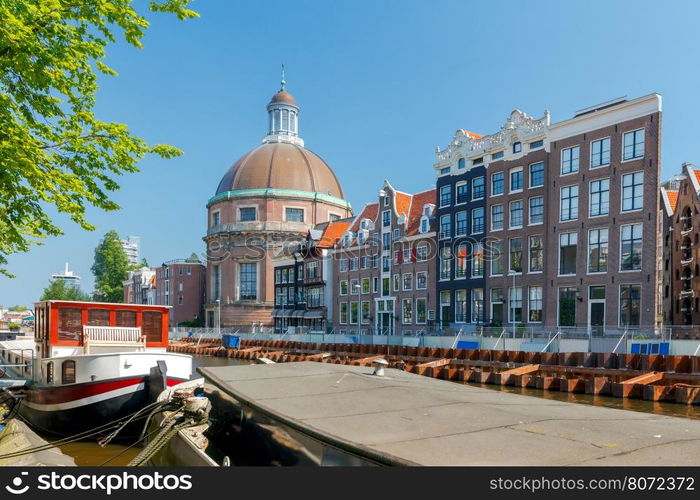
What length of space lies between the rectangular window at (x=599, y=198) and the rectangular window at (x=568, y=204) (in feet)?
4.57

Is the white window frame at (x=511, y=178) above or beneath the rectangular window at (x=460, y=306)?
above

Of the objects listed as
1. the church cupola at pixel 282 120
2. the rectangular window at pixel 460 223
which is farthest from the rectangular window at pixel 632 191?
the church cupola at pixel 282 120

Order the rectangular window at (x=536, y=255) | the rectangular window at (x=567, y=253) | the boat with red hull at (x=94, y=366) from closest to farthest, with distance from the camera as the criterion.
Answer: the boat with red hull at (x=94, y=366) < the rectangular window at (x=567, y=253) < the rectangular window at (x=536, y=255)

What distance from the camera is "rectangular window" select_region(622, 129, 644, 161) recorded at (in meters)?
43.4

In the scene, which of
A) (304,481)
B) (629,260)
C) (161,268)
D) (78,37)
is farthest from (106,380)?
(161,268)

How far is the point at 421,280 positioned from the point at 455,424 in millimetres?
54271

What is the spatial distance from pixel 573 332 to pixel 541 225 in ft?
48.5

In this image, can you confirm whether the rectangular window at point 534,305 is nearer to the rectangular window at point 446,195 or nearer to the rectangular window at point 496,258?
the rectangular window at point 496,258

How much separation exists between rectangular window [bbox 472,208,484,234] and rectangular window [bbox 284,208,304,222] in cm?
5510

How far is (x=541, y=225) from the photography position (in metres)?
49.6

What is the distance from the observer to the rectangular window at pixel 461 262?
2197 inches

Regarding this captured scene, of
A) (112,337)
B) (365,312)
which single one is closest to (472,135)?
(365,312)

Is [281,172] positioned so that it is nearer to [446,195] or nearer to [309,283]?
[309,283]

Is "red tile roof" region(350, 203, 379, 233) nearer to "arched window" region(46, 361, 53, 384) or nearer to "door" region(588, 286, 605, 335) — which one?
"door" region(588, 286, 605, 335)
